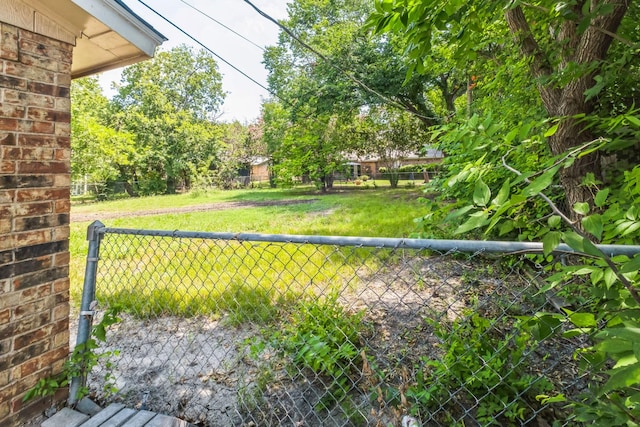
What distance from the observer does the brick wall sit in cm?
155

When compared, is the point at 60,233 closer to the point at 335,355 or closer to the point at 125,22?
the point at 125,22

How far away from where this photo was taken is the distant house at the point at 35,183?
1.55 metres

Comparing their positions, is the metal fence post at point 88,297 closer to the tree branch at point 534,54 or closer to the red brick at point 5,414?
the red brick at point 5,414

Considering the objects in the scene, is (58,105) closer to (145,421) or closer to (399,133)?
(145,421)

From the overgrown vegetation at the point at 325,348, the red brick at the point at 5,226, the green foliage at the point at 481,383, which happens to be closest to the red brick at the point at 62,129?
the red brick at the point at 5,226

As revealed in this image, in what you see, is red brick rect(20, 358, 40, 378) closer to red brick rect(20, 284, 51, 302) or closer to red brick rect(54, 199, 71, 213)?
red brick rect(20, 284, 51, 302)

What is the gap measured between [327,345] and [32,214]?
1.80 meters

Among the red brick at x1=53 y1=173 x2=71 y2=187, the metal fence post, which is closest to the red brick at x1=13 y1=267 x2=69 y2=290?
the metal fence post

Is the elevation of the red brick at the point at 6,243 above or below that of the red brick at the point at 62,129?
below

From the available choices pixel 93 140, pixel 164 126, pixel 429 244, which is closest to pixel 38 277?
pixel 429 244

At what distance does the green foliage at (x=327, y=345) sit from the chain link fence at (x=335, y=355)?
10 mm

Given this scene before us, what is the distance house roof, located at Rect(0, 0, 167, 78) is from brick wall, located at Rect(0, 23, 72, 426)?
2.8 inches

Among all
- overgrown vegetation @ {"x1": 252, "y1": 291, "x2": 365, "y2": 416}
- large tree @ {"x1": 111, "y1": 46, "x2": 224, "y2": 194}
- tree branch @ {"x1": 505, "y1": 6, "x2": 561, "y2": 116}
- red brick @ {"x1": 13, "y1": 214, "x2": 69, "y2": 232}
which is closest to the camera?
red brick @ {"x1": 13, "y1": 214, "x2": 69, "y2": 232}

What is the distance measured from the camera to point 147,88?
23469mm
